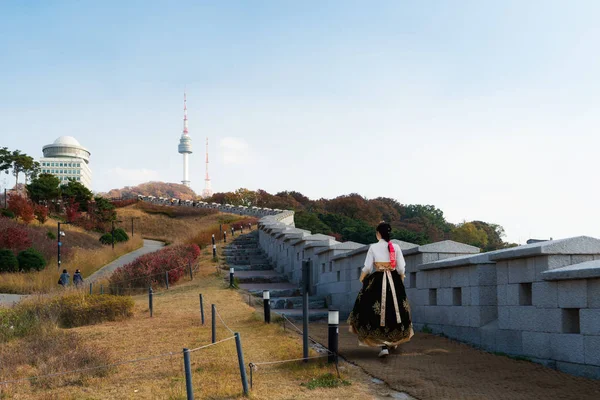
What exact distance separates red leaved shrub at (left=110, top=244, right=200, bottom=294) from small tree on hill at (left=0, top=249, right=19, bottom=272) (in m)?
8.56

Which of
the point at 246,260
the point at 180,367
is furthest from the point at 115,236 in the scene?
the point at 180,367

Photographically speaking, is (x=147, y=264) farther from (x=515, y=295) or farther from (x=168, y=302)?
(x=515, y=295)

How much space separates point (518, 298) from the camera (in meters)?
8.02

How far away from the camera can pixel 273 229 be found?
2433 cm

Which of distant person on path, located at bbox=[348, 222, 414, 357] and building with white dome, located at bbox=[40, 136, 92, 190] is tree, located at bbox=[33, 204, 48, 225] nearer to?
distant person on path, located at bbox=[348, 222, 414, 357]

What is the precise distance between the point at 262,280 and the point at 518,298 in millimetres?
13386

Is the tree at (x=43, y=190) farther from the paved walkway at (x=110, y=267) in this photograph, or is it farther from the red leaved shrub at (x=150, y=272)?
the red leaved shrub at (x=150, y=272)

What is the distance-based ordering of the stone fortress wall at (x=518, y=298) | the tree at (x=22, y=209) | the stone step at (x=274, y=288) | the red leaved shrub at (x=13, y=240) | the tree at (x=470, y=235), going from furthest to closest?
the tree at (x=470, y=235)
the tree at (x=22, y=209)
the red leaved shrub at (x=13, y=240)
the stone step at (x=274, y=288)
the stone fortress wall at (x=518, y=298)

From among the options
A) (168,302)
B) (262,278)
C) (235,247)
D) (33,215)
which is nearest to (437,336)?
(168,302)

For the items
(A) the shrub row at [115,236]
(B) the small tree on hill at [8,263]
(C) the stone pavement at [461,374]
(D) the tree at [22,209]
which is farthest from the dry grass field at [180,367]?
(D) the tree at [22,209]

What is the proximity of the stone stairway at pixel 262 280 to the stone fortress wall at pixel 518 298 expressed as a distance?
11.0ft

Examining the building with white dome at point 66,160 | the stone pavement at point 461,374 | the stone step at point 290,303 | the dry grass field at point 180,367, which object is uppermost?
the building with white dome at point 66,160

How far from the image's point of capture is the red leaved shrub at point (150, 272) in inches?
842

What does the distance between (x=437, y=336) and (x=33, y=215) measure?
143ft
